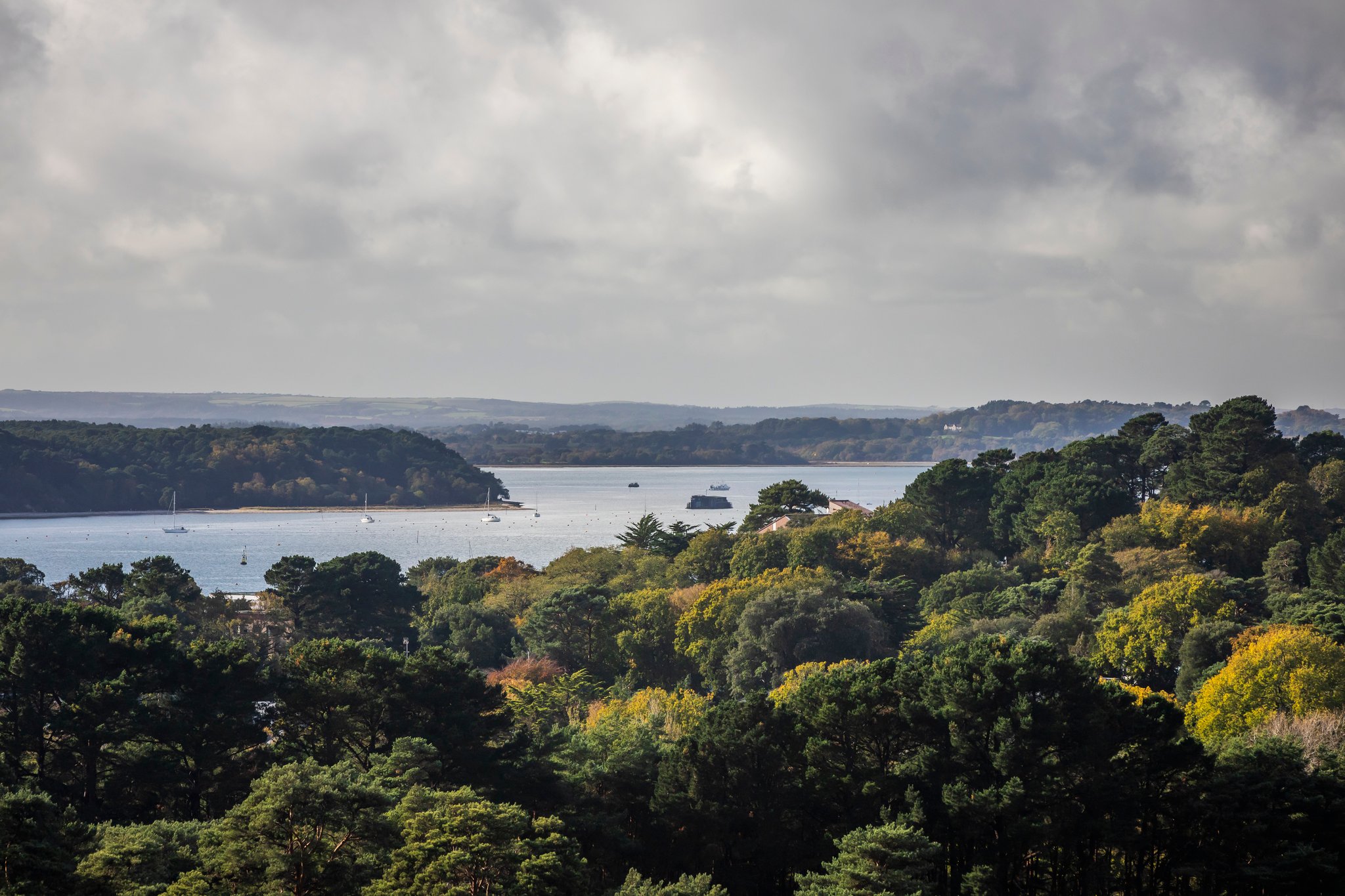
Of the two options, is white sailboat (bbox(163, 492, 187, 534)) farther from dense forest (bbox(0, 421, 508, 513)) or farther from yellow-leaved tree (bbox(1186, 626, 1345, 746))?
yellow-leaved tree (bbox(1186, 626, 1345, 746))

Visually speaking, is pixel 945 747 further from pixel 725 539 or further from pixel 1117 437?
pixel 1117 437

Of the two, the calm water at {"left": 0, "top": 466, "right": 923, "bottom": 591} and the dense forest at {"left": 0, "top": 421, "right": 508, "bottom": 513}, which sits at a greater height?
the dense forest at {"left": 0, "top": 421, "right": 508, "bottom": 513}

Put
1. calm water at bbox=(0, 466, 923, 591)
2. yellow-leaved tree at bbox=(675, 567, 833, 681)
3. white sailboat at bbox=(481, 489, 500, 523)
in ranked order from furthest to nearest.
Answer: white sailboat at bbox=(481, 489, 500, 523) → calm water at bbox=(0, 466, 923, 591) → yellow-leaved tree at bbox=(675, 567, 833, 681)

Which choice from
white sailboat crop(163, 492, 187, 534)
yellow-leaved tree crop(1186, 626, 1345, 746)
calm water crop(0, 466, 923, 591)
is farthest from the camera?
white sailboat crop(163, 492, 187, 534)

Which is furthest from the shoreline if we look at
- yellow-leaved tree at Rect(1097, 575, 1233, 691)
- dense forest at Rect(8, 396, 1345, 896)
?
yellow-leaved tree at Rect(1097, 575, 1233, 691)

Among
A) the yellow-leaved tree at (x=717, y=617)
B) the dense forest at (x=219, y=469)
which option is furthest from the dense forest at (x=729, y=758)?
the dense forest at (x=219, y=469)

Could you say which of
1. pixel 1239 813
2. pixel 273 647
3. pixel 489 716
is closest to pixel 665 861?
pixel 489 716
